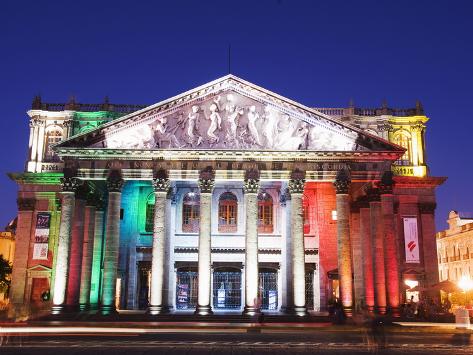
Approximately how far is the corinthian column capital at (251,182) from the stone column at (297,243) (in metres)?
2.23

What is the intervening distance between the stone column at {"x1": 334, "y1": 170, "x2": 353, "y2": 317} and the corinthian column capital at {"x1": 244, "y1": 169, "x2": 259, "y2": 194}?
17.0ft

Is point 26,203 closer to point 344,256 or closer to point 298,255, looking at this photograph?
point 298,255

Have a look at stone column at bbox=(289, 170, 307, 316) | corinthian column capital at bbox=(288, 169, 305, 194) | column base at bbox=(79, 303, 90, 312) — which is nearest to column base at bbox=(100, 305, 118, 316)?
column base at bbox=(79, 303, 90, 312)

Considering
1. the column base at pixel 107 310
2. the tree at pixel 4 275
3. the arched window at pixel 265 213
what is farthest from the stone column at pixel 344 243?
the tree at pixel 4 275

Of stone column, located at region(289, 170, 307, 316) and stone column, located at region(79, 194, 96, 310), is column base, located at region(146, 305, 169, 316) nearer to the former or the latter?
stone column, located at region(79, 194, 96, 310)

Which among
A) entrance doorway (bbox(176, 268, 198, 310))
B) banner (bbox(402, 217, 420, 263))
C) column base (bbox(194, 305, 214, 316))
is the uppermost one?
banner (bbox(402, 217, 420, 263))

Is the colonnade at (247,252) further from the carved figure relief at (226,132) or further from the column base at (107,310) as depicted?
the carved figure relief at (226,132)

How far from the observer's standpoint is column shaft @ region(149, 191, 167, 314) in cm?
3334

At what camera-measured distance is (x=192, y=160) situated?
35500mm

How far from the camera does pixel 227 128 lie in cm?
3534

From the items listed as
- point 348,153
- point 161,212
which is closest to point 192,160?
point 161,212

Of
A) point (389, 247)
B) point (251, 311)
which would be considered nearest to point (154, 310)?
point (251, 311)

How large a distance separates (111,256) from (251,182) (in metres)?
10.0

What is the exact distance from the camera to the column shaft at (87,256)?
3572 centimetres
